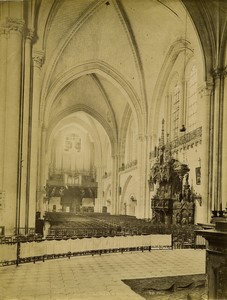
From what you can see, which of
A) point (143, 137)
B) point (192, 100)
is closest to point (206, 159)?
point (192, 100)


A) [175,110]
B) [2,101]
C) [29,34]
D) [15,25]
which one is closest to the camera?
[2,101]

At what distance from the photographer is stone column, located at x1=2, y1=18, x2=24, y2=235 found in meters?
10.3

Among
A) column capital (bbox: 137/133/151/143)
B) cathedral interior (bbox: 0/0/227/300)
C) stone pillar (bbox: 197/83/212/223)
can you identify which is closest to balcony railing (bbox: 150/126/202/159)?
cathedral interior (bbox: 0/0/227/300)

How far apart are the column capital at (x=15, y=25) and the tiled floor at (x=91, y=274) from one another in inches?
240

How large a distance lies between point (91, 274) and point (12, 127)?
4404 mm

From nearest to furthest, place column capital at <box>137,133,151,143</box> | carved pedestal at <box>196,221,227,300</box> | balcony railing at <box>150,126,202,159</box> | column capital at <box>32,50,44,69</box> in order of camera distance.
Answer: carved pedestal at <box>196,221,227,300</box>
column capital at <box>32,50,44,69</box>
balcony railing at <box>150,126,202,159</box>
column capital at <box>137,133,151,143</box>

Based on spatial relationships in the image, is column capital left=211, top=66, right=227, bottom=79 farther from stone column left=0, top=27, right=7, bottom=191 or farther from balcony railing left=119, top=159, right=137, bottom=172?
balcony railing left=119, top=159, right=137, bottom=172

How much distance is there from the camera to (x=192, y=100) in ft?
65.3

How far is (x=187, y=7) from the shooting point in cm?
1516

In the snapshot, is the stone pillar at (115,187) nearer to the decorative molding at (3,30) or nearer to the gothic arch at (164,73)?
the gothic arch at (164,73)

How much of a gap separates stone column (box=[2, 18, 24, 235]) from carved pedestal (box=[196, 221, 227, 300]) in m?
6.71

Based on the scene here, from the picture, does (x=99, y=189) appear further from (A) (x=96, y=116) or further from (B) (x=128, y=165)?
(B) (x=128, y=165)

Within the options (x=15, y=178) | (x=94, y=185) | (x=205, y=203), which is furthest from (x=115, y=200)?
(x=15, y=178)

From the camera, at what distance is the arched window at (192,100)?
63.9 ft
